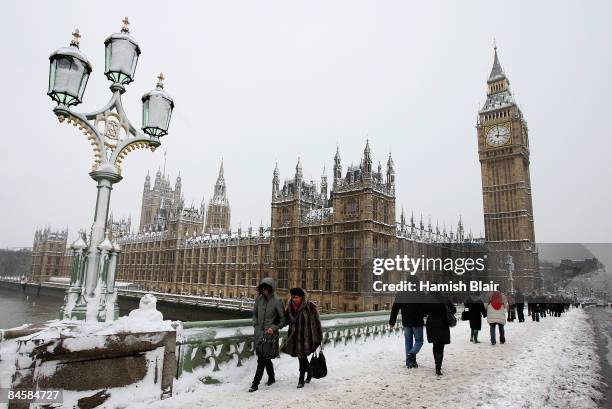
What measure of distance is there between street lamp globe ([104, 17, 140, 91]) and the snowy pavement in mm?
4943

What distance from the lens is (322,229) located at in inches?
1502

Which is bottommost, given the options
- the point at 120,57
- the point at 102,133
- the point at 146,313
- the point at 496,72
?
the point at 146,313

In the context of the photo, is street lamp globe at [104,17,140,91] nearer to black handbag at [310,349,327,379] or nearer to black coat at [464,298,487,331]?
black handbag at [310,349,327,379]

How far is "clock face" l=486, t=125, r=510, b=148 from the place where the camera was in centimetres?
6347

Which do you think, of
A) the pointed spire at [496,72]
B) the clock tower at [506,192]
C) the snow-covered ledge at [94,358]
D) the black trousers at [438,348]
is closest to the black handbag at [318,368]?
the snow-covered ledge at [94,358]

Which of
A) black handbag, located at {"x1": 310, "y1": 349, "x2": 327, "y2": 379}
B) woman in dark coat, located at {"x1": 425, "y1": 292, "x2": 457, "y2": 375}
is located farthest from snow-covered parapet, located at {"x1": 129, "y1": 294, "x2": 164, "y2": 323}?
woman in dark coat, located at {"x1": 425, "y1": 292, "x2": 457, "y2": 375}

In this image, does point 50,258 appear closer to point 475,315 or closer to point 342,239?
point 342,239

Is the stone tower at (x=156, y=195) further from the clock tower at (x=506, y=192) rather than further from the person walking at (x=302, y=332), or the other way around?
the person walking at (x=302, y=332)

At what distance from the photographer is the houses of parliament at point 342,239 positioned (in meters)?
35.1

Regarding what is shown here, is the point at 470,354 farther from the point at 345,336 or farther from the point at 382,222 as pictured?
the point at 382,222

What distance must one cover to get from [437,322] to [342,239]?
28.5 metres

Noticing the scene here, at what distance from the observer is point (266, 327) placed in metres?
5.80

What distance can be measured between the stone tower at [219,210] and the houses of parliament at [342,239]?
271mm

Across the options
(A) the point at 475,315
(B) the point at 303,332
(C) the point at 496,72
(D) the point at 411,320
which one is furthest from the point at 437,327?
(C) the point at 496,72
